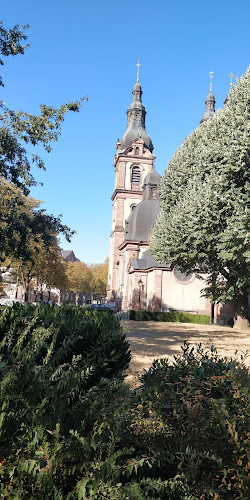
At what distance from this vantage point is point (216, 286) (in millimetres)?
22625

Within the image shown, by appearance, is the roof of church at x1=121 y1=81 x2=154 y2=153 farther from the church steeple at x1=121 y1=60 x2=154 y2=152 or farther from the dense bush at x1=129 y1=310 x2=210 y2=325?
the dense bush at x1=129 y1=310 x2=210 y2=325

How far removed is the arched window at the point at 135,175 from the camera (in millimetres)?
55312

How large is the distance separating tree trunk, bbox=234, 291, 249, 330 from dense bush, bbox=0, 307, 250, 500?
783 inches

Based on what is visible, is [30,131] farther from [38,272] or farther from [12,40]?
[38,272]

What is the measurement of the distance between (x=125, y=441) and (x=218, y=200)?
1585 centimetres

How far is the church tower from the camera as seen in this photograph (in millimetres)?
53031

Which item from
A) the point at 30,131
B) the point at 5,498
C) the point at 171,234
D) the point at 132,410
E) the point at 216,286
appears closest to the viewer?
the point at 5,498

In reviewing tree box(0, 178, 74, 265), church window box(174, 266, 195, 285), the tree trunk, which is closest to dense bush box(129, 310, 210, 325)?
church window box(174, 266, 195, 285)

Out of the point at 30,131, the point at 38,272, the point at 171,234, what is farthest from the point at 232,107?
the point at 38,272

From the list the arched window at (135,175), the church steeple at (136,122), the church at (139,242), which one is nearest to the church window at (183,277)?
the church at (139,242)

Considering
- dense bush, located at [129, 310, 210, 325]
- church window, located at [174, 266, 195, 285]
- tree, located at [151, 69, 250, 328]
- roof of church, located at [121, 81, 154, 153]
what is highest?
roof of church, located at [121, 81, 154, 153]

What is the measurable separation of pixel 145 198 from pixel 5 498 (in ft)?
141

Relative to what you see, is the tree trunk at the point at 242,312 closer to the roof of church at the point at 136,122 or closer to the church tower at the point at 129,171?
the church tower at the point at 129,171

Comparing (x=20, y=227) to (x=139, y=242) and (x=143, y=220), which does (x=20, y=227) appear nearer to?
(x=139, y=242)
